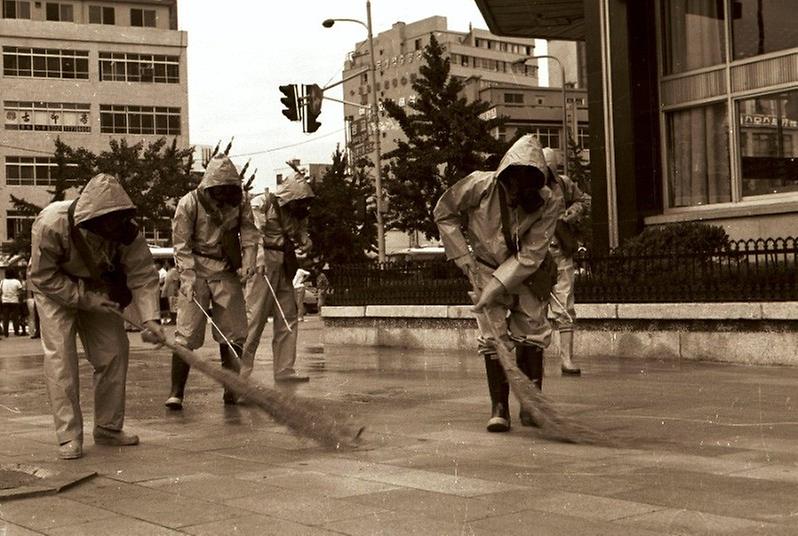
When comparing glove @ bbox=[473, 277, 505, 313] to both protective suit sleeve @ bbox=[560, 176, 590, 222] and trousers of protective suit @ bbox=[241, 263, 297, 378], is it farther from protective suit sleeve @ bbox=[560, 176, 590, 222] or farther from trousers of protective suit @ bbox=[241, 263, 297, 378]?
protective suit sleeve @ bbox=[560, 176, 590, 222]

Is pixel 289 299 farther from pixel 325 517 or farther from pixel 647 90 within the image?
pixel 647 90

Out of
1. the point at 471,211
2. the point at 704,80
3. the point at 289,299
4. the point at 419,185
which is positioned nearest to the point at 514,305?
the point at 471,211

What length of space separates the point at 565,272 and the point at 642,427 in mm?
4201

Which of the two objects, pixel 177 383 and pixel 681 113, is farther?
pixel 681 113

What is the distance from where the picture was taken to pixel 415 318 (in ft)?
52.6

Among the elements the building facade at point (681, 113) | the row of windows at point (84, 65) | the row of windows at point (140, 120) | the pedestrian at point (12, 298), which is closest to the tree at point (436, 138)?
the pedestrian at point (12, 298)

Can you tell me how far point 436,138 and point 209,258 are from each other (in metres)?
25.7

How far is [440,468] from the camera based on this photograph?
6105mm

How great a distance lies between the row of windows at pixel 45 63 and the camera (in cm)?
6881

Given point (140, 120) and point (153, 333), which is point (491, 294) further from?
point (140, 120)

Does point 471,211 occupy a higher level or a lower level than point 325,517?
higher

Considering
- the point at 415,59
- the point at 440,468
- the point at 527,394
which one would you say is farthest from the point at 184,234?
the point at 415,59

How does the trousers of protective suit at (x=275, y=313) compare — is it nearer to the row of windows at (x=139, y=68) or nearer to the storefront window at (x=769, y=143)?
the storefront window at (x=769, y=143)

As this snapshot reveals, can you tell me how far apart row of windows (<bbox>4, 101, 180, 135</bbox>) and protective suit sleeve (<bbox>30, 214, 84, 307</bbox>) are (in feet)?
212
